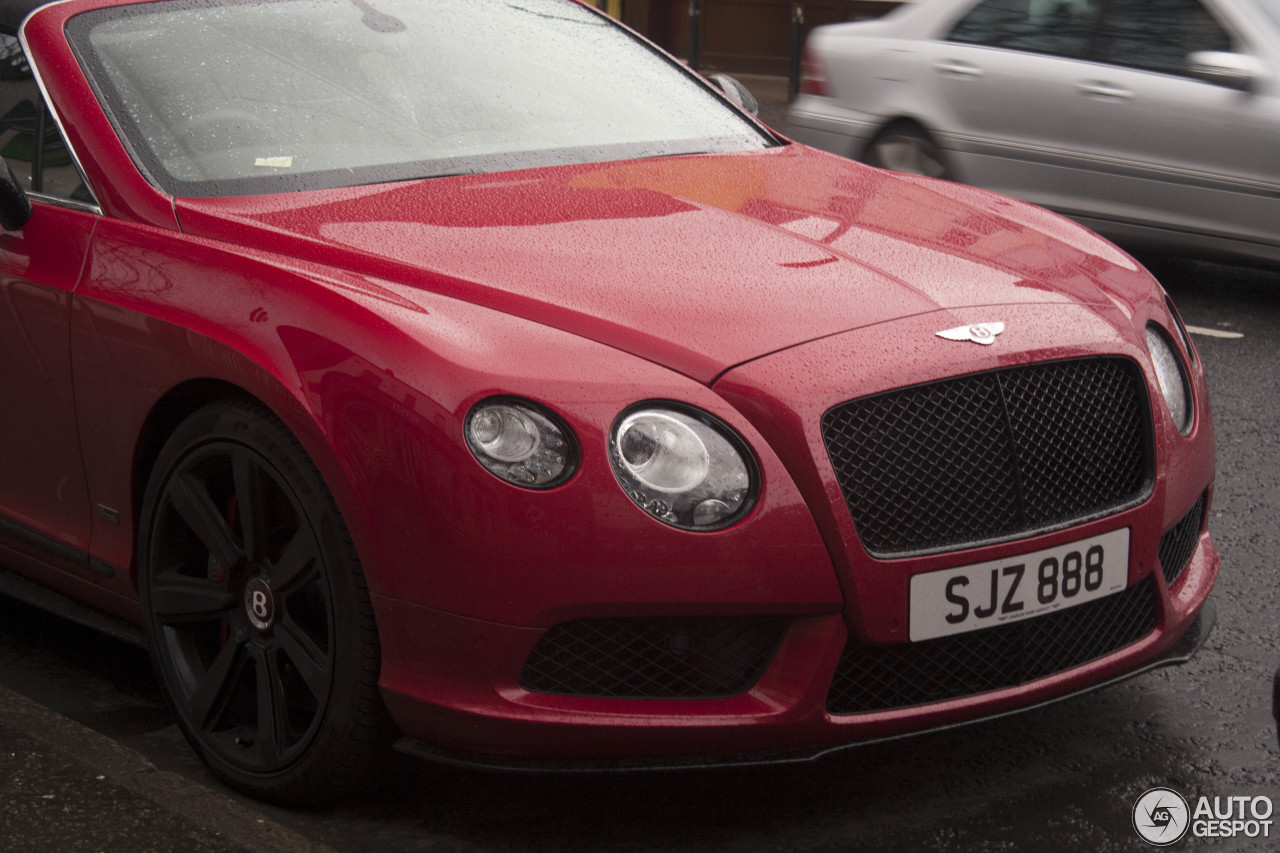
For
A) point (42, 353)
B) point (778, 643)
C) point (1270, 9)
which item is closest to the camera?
point (778, 643)

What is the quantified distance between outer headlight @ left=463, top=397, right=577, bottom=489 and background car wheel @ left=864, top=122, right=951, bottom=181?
5.72 meters

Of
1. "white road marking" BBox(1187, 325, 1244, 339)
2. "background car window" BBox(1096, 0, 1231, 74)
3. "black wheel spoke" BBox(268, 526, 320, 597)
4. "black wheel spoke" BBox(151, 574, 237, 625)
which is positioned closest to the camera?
"black wheel spoke" BBox(268, 526, 320, 597)

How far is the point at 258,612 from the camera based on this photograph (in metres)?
2.88

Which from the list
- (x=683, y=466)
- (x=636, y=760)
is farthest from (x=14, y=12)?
(x=636, y=760)

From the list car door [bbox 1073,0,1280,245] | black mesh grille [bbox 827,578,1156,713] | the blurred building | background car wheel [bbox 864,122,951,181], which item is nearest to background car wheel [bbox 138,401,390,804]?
black mesh grille [bbox 827,578,1156,713]

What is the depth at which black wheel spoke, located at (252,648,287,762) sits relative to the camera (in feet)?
9.46

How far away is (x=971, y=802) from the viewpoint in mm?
2965

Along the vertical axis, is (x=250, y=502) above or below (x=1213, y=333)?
above

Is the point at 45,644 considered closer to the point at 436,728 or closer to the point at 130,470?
the point at 130,470

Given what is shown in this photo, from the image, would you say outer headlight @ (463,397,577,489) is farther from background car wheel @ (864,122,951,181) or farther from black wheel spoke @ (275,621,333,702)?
background car wheel @ (864,122,951,181)

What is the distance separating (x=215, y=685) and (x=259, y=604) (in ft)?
0.72

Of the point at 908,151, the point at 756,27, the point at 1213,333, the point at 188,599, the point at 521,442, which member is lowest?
the point at 756,27

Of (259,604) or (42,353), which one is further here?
(42,353)

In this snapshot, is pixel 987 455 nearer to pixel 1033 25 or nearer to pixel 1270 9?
pixel 1270 9
